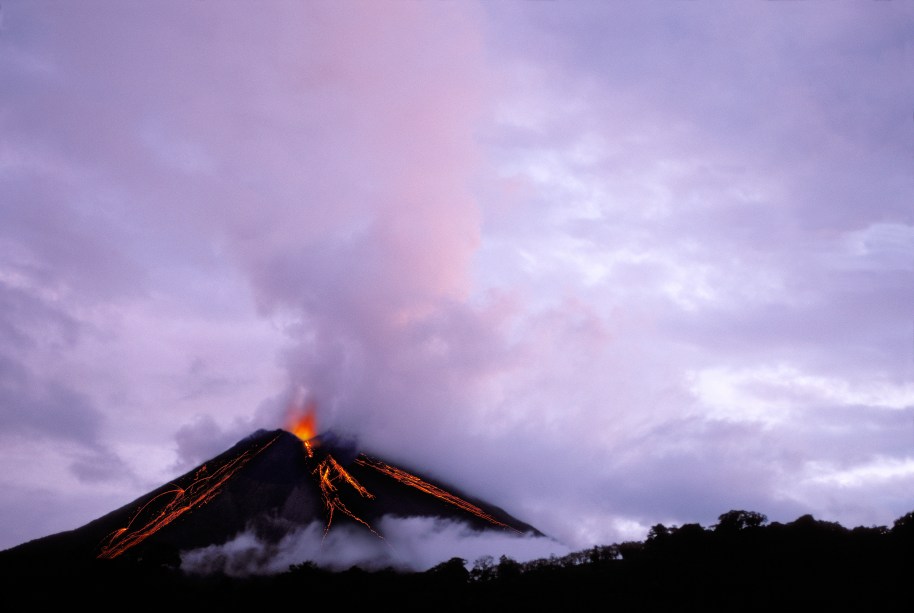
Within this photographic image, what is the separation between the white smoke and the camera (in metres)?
116

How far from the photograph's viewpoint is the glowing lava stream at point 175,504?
118m

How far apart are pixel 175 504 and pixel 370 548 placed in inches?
1391

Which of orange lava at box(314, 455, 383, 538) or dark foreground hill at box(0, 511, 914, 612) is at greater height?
orange lava at box(314, 455, 383, 538)

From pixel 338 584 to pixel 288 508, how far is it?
37823 mm

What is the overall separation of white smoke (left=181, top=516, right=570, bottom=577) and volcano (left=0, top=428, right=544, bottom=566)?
1.71 meters

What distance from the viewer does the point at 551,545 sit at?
161125mm

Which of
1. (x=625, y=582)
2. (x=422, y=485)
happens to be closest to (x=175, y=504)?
(x=422, y=485)

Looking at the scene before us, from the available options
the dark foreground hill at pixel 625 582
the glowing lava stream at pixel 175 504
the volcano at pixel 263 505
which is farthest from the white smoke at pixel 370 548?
the glowing lava stream at pixel 175 504

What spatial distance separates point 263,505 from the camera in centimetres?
13150

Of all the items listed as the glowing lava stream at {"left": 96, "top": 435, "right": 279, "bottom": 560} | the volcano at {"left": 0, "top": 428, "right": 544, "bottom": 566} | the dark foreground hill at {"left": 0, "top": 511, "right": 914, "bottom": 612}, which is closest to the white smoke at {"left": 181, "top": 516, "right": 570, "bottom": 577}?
the volcano at {"left": 0, "top": 428, "right": 544, "bottom": 566}

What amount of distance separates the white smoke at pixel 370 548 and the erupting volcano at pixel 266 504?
5.90 feet

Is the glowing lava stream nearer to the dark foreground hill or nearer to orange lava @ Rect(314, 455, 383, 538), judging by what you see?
the dark foreground hill

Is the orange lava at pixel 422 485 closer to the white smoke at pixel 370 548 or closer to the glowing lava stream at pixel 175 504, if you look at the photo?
the white smoke at pixel 370 548

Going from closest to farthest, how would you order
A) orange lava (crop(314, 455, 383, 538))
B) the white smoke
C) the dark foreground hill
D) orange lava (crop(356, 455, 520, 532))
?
the dark foreground hill < the white smoke < orange lava (crop(314, 455, 383, 538)) < orange lava (crop(356, 455, 520, 532))
